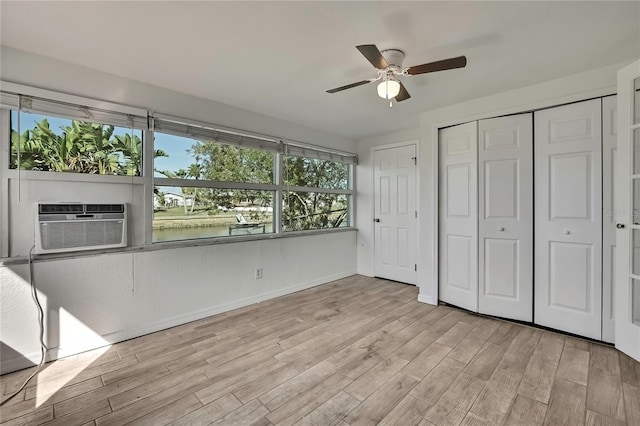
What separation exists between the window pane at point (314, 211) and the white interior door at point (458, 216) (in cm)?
172

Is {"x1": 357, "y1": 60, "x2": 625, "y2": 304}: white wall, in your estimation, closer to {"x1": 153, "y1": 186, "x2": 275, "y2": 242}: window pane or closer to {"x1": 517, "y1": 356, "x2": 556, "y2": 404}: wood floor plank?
{"x1": 517, "y1": 356, "x2": 556, "y2": 404}: wood floor plank

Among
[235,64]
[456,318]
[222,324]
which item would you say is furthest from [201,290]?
[456,318]

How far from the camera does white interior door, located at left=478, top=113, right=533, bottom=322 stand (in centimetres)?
276

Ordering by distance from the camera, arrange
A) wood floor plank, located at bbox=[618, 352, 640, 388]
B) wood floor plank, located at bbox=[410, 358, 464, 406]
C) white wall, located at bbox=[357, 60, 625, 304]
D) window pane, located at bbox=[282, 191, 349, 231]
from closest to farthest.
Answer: wood floor plank, located at bbox=[410, 358, 464, 406] < wood floor plank, located at bbox=[618, 352, 640, 388] < white wall, located at bbox=[357, 60, 625, 304] < window pane, located at bbox=[282, 191, 349, 231]

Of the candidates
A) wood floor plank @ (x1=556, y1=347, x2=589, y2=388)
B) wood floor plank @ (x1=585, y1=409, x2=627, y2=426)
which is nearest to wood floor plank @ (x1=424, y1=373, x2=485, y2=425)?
wood floor plank @ (x1=585, y1=409, x2=627, y2=426)

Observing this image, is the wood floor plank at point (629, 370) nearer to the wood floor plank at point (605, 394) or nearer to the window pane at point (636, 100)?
the wood floor plank at point (605, 394)

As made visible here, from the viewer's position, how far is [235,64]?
2307mm

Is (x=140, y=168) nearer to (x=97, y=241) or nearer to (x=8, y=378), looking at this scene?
(x=97, y=241)

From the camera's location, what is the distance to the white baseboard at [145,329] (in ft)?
6.74

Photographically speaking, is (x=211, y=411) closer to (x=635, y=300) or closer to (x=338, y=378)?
(x=338, y=378)

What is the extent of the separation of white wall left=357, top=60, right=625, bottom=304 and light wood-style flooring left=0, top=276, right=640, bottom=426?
0.83m

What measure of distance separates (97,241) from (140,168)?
2.38 ft

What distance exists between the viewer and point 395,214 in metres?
4.36

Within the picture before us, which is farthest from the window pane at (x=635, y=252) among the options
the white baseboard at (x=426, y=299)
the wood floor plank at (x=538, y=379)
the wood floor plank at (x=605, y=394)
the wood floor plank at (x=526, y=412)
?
the white baseboard at (x=426, y=299)
